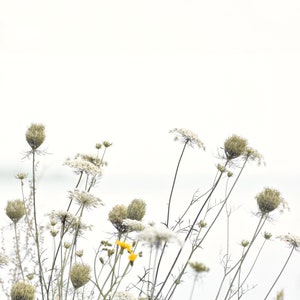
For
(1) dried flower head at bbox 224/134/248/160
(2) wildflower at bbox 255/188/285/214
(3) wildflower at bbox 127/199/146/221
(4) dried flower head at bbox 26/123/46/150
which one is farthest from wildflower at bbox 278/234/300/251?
(4) dried flower head at bbox 26/123/46/150

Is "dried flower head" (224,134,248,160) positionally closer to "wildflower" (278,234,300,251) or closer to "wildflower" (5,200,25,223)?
"wildflower" (278,234,300,251)

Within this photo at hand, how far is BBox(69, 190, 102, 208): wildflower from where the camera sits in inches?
183

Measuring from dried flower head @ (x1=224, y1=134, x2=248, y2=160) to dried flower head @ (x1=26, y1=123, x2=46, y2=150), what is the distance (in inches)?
61.7

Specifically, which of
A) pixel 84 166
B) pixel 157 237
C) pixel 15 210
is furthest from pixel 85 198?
pixel 157 237

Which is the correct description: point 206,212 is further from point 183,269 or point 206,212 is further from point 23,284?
point 23,284

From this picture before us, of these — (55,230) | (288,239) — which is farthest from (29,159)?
(288,239)

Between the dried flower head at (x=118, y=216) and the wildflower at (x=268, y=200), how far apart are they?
1310 millimetres

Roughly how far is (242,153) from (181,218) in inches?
31.0

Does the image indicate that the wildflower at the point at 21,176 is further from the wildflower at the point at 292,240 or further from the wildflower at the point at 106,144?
the wildflower at the point at 292,240

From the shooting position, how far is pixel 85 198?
15.3 ft

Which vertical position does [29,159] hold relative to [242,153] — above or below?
below

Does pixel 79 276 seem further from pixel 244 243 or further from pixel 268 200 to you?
pixel 268 200

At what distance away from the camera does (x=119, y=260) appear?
4879mm

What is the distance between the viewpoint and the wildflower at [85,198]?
4.64m
